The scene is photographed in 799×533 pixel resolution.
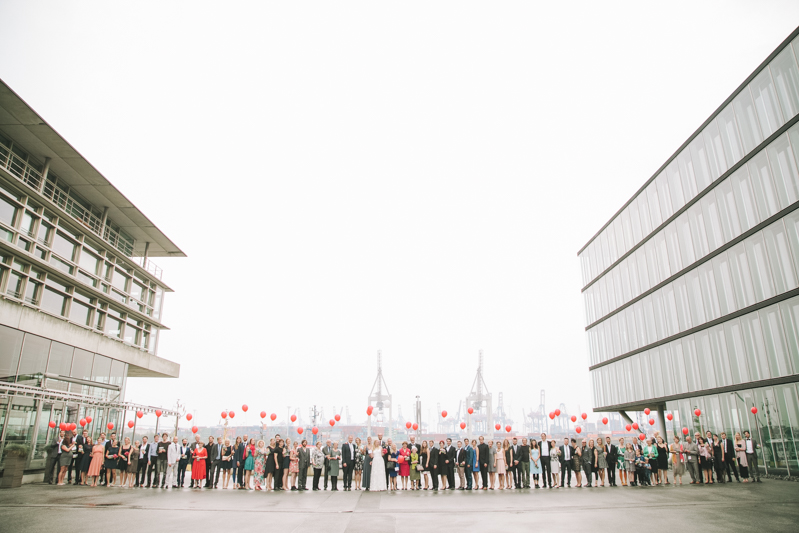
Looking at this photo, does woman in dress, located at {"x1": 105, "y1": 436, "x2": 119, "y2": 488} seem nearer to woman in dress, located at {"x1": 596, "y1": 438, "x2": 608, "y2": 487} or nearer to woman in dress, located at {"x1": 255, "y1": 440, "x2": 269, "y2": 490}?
woman in dress, located at {"x1": 255, "y1": 440, "x2": 269, "y2": 490}

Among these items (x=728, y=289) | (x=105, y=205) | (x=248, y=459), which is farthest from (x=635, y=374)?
(x=105, y=205)

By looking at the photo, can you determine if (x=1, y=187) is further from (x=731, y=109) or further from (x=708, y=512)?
(x=731, y=109)

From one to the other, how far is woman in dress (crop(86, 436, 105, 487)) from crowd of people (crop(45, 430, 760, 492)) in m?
0.03

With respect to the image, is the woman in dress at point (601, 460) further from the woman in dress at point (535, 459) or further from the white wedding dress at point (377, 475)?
the white wedding dress at point (377, 475)

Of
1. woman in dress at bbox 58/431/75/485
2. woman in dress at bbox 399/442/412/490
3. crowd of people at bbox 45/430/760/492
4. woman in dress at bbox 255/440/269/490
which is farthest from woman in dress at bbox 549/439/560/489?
woman in dress at bbox 58/431/75/485

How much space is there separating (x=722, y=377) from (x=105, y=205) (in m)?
33.5

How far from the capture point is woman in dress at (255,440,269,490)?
16125 mm

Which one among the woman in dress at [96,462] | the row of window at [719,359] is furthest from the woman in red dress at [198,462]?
the row of window at [719,359]

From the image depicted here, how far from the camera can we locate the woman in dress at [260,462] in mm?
16125

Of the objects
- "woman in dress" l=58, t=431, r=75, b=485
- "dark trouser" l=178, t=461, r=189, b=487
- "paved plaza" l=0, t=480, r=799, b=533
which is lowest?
"paved plaza" l=0, t=480, r=799, b=533

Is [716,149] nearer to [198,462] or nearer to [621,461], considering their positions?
[621,461]

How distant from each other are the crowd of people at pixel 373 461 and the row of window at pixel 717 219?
11417mm

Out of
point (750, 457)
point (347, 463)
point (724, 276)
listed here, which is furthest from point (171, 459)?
point (724, 276)

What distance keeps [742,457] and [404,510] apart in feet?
43.4
